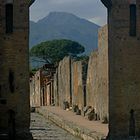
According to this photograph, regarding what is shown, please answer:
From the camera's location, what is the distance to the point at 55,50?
3425 inches

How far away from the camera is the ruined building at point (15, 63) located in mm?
17734

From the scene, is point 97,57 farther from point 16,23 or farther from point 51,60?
point 51,60

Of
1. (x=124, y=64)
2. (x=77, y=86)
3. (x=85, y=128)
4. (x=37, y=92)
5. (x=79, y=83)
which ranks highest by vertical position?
(x=124, y=64)

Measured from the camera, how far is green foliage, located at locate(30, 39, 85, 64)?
283 feet

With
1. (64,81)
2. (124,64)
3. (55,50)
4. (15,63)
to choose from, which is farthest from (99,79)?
(55,50)

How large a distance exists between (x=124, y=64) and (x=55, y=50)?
69.1m

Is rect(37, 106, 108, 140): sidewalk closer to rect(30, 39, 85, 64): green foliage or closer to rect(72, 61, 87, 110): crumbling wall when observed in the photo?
rect(72, 61, 87, 110): crumbling wall

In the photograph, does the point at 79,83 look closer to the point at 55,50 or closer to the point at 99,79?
the point at 99,79

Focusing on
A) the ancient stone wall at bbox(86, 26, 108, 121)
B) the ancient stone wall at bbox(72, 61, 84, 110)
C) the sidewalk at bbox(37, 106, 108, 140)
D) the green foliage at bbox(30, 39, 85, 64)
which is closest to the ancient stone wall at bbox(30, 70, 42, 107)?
the ancient stone wall at bbox(72, 61, 84, 110)

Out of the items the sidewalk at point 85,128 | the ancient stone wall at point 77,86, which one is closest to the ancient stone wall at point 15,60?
the sidewalk at point 85,128

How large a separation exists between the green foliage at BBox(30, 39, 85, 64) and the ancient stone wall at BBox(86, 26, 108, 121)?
54.0 m

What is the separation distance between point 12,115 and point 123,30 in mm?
4016

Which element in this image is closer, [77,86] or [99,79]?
[99,79]

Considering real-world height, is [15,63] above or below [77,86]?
above
